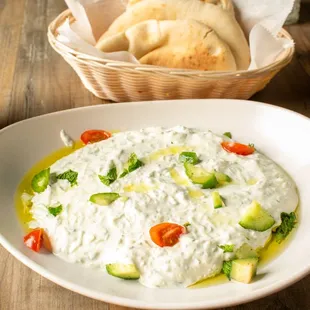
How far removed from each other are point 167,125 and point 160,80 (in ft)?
0.60

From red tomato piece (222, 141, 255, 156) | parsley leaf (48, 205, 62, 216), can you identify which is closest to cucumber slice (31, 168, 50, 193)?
parsley leaf (48, 205, 62, 216)

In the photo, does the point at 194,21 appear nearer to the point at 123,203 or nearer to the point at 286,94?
the point at 286,94

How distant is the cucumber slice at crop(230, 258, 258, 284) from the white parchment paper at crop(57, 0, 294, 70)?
988 millimetres

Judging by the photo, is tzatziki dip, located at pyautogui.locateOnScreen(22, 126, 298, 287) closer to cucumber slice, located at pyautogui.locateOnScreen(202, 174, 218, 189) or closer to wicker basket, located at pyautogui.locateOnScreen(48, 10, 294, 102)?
cucumber slice, located at pyautogui.locateOnScreen(202, 174, 218, 189)

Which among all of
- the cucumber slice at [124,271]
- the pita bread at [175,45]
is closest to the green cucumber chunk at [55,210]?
the cucumber slice at [124,271]

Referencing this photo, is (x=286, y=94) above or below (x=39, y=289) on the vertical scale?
below

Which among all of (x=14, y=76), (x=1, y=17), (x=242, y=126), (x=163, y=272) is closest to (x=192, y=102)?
(x=242, y=126)

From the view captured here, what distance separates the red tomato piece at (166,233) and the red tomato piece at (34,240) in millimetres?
268

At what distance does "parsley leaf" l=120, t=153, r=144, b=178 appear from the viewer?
5.20ft

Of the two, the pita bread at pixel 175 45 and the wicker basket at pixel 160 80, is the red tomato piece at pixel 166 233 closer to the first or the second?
the wicker basket at pixel 160 80

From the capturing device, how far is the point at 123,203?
144cm

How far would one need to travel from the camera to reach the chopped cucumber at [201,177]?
4.92ft

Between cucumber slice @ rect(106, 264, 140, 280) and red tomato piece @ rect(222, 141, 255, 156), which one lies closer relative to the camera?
cucumber slice @ rect(106, 264, 140, 280)

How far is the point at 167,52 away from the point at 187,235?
94 centimetres
